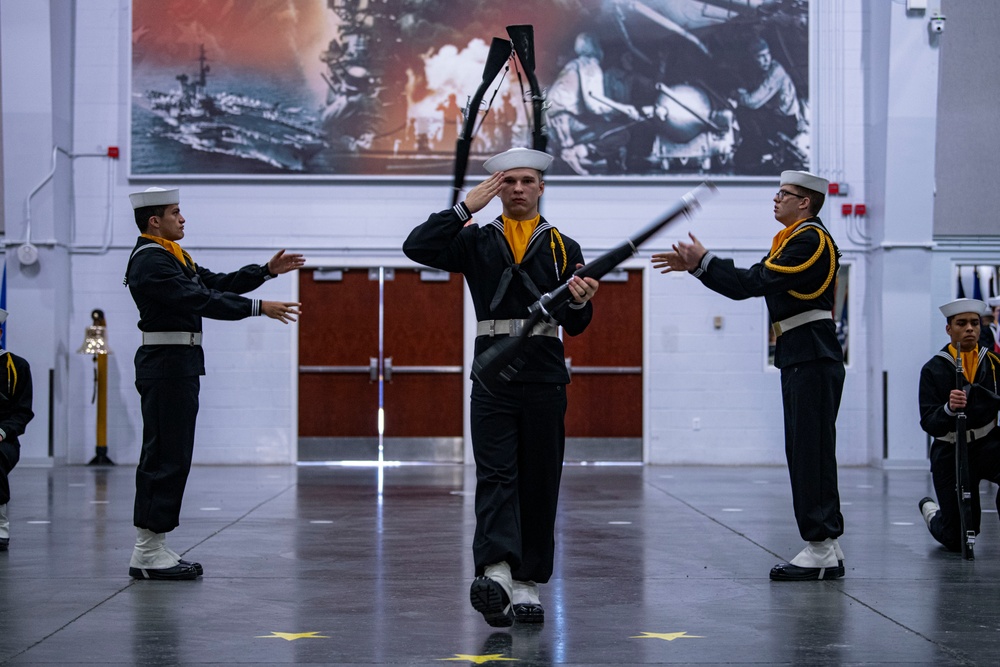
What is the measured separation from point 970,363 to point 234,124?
9787 mm

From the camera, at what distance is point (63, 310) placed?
46.6 ft

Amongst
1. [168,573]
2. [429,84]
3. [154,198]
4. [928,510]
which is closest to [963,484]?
[928,510]

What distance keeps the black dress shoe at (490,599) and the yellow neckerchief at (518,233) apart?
129 cm

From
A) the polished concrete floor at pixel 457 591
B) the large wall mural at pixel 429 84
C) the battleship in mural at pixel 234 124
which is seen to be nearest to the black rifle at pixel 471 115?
the polished concrete floor at pixel 457 591

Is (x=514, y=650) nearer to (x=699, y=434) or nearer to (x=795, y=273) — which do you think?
(x=795, y=273)

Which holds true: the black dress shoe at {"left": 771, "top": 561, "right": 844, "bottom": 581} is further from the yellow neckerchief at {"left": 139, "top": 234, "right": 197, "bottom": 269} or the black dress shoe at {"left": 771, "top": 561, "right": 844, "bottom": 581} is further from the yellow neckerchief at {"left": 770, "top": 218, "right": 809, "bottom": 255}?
the yellow neckerchief at {"left": 139, "top": 234, "right": 197, "bottom": 269}

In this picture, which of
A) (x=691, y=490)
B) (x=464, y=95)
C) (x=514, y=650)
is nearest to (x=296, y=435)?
(x=464, y=95)

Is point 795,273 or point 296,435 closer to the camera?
point 795,273

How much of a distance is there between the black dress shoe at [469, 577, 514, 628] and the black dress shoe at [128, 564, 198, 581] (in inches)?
80.5

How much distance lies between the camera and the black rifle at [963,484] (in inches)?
259

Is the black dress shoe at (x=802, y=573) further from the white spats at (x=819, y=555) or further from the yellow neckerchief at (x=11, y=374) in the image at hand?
the yellow neckerchief at (x=11, y=374)

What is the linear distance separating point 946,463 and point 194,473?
27.8 feet

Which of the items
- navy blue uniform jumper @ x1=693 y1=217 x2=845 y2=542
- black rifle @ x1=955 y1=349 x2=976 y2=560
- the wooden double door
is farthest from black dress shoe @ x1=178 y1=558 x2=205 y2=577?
the wooden double door

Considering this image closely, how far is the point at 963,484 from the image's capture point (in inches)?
265
